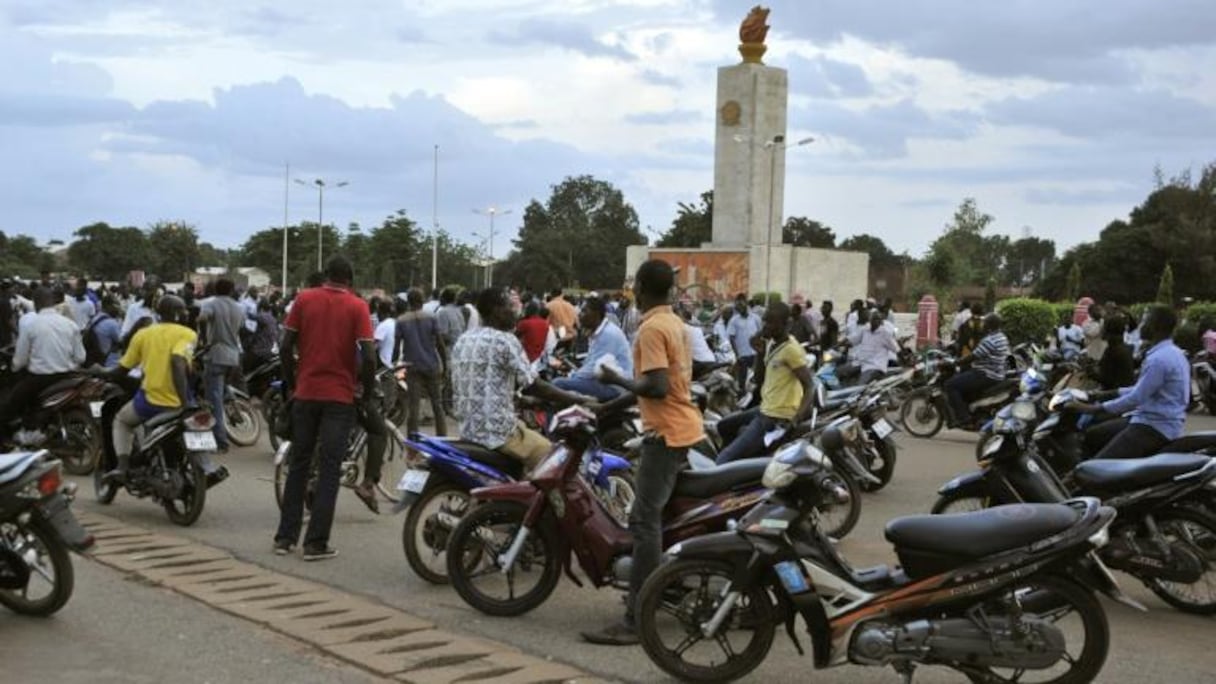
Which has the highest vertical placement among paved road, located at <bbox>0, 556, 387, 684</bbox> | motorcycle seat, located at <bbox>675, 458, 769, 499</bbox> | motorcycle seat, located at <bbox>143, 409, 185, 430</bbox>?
motorcycle seat, located at <bbox>675, 458, 769, 499</bbox>

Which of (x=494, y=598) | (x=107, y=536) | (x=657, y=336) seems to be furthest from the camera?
(x=107, y=536)

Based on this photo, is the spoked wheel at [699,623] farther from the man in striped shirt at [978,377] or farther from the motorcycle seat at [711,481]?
the man in striped shirt at [978,377]

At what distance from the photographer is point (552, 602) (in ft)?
21.3

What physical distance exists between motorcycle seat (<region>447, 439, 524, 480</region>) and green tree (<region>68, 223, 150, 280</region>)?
6656 cm

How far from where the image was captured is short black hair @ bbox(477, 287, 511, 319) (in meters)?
6.91

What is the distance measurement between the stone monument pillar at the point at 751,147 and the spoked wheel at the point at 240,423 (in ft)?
114

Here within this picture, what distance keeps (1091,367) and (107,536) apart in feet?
28.6

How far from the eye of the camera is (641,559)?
5566mm

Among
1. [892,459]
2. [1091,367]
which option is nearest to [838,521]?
[892,459]

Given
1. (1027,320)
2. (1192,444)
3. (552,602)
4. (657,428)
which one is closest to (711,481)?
(657,428)

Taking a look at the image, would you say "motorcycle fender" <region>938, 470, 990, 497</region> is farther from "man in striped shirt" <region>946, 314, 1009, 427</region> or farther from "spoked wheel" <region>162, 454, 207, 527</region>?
"man in striped shirt" <region>946, 314, 1009, 427</region>

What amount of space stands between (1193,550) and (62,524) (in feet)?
19.7

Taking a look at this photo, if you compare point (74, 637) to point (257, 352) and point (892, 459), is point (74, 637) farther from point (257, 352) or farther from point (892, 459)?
point (257, 352)

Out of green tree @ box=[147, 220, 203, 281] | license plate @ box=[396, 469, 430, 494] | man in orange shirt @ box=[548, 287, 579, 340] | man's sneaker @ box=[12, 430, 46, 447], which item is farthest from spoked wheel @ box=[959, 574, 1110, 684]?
green tree @ box=[147, 220, 203, 281]
